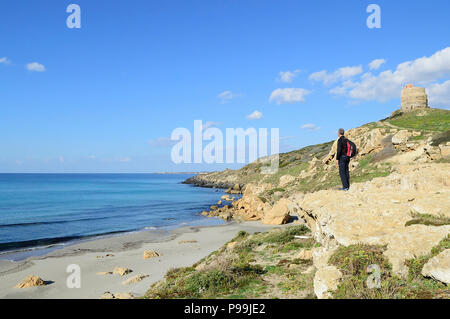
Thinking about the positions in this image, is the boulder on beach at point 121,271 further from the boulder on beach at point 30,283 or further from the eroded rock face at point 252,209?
the eroded rock face at point 252,209

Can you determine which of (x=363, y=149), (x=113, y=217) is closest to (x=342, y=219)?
(x=363, y=149)

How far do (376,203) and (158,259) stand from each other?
50.5 ft

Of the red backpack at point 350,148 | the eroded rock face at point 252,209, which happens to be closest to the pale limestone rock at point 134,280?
the red backpack at point 350,148

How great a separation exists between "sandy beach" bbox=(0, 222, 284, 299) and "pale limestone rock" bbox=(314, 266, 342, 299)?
889 cm

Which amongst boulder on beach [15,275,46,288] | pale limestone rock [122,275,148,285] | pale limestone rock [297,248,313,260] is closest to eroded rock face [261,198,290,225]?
pale limestone rock [122,275,148,285]

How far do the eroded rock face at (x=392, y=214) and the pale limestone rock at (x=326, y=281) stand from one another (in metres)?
1.41

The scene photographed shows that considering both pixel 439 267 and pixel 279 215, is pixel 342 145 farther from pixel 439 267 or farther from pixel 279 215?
pixel 279 215

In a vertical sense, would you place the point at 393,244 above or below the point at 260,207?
above

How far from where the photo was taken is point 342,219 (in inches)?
390

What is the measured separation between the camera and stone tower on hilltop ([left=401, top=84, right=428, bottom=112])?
67062mm

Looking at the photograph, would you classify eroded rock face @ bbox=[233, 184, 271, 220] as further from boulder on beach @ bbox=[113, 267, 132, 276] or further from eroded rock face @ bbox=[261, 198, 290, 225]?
boulder on beach @ bbox=[113, 267, 132, 276]
